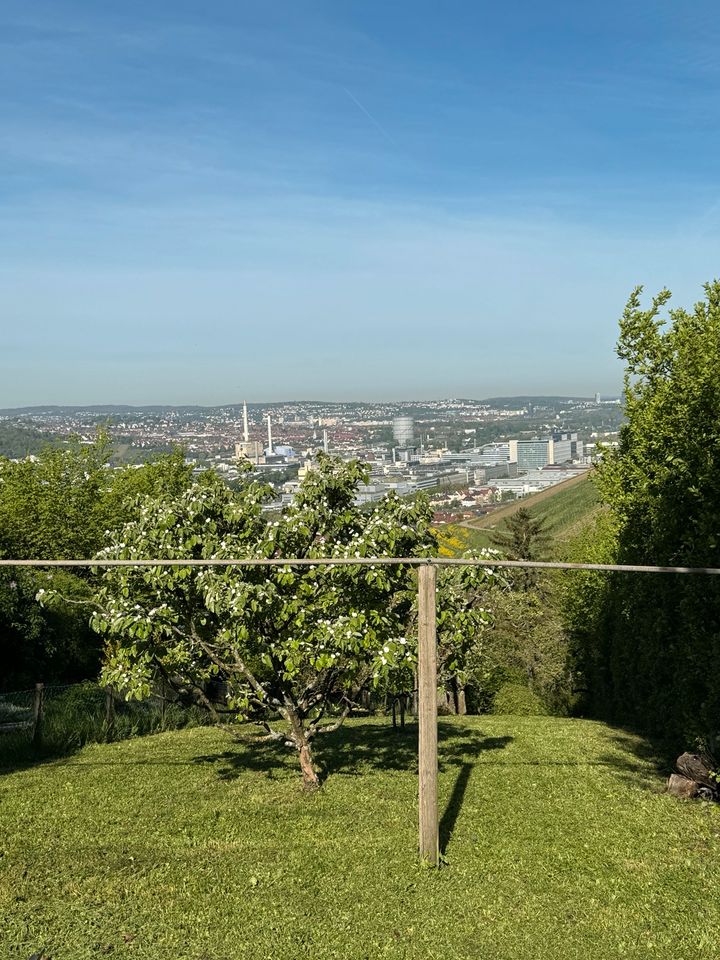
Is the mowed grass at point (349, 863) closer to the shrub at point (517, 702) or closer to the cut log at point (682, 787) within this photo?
the cut log at point (682, 787)

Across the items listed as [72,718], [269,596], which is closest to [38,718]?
[72,718]

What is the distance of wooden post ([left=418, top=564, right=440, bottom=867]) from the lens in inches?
283

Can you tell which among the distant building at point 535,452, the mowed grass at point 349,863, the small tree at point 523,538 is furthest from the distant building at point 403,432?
the mowed grass at point 349,863

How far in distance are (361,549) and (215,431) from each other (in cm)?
10544

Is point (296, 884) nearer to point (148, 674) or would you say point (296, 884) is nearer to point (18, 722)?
point (148, 674)

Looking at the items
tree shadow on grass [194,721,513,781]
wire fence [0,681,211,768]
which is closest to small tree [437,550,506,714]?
tree shadow on grass [194,721,513,781]

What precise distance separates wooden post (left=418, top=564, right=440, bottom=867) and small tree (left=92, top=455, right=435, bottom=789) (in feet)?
3.56

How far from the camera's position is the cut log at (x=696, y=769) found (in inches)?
400

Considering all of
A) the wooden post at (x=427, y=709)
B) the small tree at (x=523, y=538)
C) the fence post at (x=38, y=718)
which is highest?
the wooden post at (x=427, y=709)

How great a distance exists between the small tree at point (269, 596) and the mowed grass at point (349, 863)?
4.27 feet

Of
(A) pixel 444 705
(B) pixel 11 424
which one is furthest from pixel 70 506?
(B) pixel 11 424

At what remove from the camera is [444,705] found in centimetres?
2566

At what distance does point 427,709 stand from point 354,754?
5.36m

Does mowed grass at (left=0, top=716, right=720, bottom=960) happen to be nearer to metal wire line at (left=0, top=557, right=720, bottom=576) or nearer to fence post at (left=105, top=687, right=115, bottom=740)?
fence post at (left=105, top=687, right=115, bottom=740)
